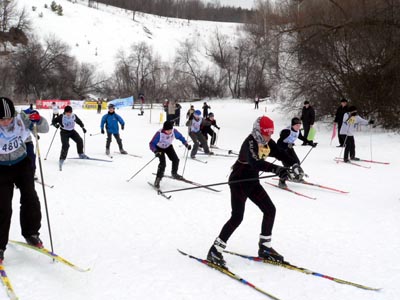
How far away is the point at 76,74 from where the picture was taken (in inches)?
1702

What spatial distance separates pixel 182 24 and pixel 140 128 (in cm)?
5808

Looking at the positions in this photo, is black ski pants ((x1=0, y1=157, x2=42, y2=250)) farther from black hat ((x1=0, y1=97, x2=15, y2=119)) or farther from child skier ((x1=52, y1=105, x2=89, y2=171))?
child skier ((x1=52, y1=105, x2=89, y2=171))

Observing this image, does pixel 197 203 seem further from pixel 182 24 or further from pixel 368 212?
pixel 182 24

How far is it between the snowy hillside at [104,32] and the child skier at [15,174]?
45237mm

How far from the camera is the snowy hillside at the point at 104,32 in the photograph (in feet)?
162

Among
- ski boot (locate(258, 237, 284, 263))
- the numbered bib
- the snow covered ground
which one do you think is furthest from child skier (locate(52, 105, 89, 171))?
ski boot (locate(258, 237, 284, 263))

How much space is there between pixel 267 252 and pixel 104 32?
58.2 meters

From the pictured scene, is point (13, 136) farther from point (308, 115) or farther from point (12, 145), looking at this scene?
point (308, 115)

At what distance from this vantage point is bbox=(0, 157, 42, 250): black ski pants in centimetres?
380

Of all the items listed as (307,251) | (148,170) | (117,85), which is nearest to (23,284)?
(307,251)

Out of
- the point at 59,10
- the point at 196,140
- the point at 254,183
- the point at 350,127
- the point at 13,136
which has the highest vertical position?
the point at 59,10

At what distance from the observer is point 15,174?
12.8 feet

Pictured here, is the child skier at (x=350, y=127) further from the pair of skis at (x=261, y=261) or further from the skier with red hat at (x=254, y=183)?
the pair of skis at (x=261, y=261)

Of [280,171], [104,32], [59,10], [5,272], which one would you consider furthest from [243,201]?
[59,10]
